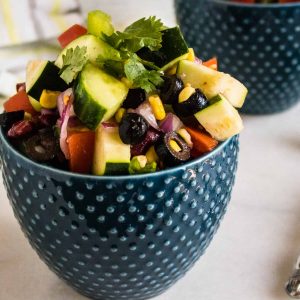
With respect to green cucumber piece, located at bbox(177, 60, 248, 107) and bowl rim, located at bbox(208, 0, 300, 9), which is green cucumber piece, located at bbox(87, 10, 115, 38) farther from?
bowl rim, located at bbox(208, 0, 300, 9)

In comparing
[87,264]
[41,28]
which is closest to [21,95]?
[87,264]

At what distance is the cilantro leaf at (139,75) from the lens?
25.8 inches

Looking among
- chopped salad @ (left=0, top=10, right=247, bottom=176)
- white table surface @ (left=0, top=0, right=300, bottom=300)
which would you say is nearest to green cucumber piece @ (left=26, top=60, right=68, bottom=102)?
chopped salad @ (left=0, top=10, right=247, bottom=176)

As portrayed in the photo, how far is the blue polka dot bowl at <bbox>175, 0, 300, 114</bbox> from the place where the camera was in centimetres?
109

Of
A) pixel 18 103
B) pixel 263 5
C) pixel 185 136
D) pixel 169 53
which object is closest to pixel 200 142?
pixel 185 136

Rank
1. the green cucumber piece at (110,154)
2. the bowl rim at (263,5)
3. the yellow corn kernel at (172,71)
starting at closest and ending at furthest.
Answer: the green cucumber piece at (110,154) < the yellow corn kernel at (172,71) < the bowl rim at (263,5)

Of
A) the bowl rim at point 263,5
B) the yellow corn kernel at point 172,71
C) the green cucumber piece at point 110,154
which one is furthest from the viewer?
the bowl rim at point 263,5

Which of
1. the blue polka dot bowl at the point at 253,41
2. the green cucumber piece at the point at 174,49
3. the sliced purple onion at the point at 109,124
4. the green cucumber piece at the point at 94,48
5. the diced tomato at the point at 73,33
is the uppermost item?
the green cucumber piece at the point at 94,48

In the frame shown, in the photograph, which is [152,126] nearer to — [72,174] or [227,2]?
[72,174]

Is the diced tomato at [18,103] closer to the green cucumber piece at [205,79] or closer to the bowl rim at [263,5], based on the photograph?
the green cucumber piece at [205,79]

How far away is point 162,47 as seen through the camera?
735 millimetres

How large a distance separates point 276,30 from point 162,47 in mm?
426

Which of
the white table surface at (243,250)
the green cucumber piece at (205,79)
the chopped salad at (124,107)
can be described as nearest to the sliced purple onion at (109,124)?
the chopped salad at (124,107)

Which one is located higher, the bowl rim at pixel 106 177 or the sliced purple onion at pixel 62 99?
the sliced purple onion at pixel 62 99
